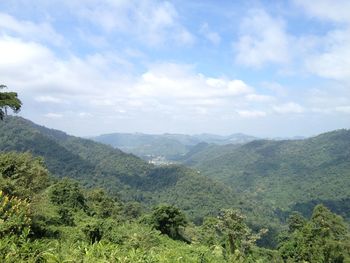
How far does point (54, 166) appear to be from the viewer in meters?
200

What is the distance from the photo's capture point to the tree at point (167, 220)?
170ft

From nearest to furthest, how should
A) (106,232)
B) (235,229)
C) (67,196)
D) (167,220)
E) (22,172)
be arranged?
(22,172) → (106,232) → (235,229) → (167,220) → (67,196)

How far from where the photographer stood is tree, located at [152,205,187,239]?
51906 mm

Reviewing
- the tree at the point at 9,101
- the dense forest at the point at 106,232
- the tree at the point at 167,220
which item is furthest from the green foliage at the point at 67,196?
the tree at the point at 9,101

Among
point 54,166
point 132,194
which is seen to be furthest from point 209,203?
point 54,166

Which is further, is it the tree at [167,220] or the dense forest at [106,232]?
the tree at [167,220]

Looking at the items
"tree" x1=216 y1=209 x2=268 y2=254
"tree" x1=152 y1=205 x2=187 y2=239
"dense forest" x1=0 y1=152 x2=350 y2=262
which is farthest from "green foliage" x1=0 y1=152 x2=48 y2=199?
"tree" x1=152 y1=205 x2=187 y2=239

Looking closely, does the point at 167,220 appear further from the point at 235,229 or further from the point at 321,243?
→ the point at 321,243

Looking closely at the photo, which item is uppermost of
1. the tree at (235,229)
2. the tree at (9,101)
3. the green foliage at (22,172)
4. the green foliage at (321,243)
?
the tree at (9,101)

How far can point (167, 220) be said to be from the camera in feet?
171

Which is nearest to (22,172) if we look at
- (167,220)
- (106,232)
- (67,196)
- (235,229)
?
(106,232)

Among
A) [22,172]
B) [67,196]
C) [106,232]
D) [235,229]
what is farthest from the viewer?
[67,196]

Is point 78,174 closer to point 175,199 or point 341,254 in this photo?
point 175,199

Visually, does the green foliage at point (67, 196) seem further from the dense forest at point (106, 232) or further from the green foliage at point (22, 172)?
the green foliage at point (22, 172)
